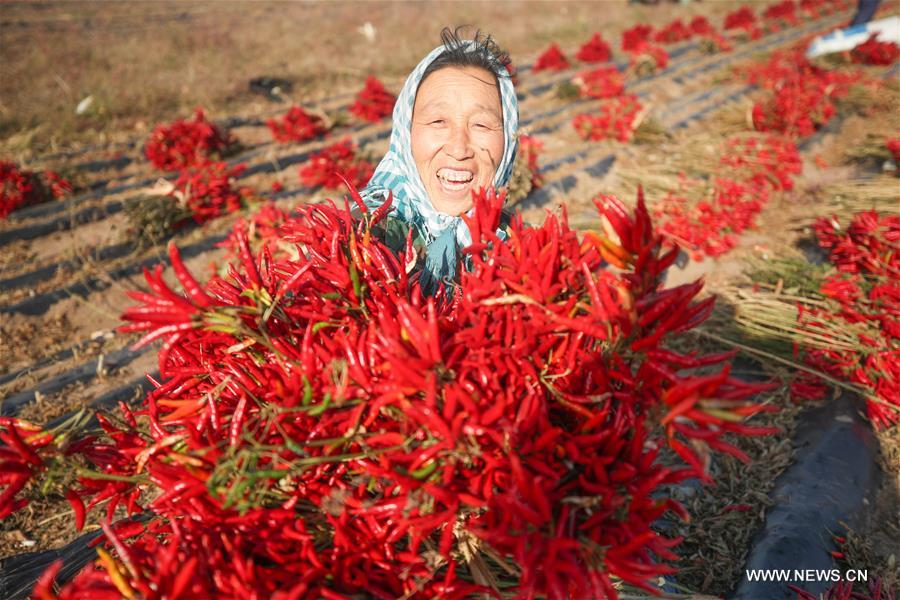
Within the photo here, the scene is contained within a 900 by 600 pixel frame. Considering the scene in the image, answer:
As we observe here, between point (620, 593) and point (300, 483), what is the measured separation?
1117 millimetres

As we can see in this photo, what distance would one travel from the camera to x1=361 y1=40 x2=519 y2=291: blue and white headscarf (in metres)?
2.45

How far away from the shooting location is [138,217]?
5734 millimetres

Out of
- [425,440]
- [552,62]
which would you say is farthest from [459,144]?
[552,62]

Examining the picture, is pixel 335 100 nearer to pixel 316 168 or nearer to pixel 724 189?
pixel 316 168

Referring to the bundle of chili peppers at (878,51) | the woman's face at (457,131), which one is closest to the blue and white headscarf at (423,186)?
the woman's face at (457,131)

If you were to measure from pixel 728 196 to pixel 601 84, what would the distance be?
16.1 feet

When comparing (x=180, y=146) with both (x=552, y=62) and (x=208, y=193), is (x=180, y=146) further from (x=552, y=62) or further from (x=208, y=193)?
(x=552, y=62)

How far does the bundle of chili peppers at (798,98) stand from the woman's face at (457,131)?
751 centimetres

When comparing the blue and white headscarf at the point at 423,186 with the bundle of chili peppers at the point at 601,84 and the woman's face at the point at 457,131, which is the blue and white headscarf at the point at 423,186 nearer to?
the woman's face at the point at 457,131

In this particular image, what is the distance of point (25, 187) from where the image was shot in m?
6.23

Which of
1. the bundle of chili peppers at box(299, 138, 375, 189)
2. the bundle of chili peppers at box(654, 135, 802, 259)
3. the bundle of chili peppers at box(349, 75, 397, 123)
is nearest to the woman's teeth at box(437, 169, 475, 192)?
the bundle of chili peppers at box(654, 135, 802, 259)

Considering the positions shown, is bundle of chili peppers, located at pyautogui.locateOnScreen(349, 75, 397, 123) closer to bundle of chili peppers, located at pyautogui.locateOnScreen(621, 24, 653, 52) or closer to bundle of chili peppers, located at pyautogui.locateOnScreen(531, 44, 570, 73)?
bundle of chili peppers, located at pyautogui.locateOnScreen(531, 44, 570, 73)

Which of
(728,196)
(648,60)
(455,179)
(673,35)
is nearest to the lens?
(455,179)

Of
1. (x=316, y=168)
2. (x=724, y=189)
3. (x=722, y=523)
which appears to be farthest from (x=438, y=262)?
(x=724, y=189)
